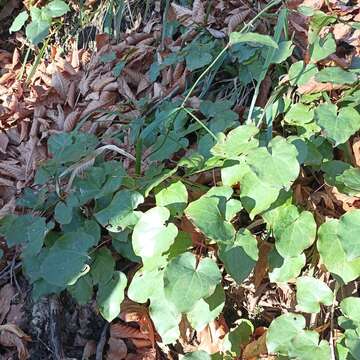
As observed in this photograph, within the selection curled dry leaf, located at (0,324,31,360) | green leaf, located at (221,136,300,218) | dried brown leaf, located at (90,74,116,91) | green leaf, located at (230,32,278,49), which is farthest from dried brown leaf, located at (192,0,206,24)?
curled dry leaf, located at (0,324,31,360)

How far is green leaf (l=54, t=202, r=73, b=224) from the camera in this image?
1.55m

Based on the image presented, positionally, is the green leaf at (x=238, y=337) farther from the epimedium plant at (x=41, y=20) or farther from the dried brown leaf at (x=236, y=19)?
the epimedium plant at (x=41, y=20)

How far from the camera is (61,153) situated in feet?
5.55

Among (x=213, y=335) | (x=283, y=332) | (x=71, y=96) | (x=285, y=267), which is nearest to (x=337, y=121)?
(x=285, y=267)

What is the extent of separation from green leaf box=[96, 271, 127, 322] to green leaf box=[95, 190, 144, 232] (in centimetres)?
13

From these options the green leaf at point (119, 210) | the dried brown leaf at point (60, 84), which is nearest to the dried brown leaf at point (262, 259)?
the green leaf at point (119, 210)

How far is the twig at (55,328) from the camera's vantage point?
5.45ft

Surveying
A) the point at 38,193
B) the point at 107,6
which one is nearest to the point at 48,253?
the point at 38,193

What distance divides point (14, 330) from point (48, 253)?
0.31 m

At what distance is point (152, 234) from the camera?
1397mm

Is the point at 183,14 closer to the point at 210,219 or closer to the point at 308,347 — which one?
the point at 210,219

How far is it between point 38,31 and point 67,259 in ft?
3.58

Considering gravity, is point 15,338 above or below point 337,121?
below

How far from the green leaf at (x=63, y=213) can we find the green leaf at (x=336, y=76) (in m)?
0.72
